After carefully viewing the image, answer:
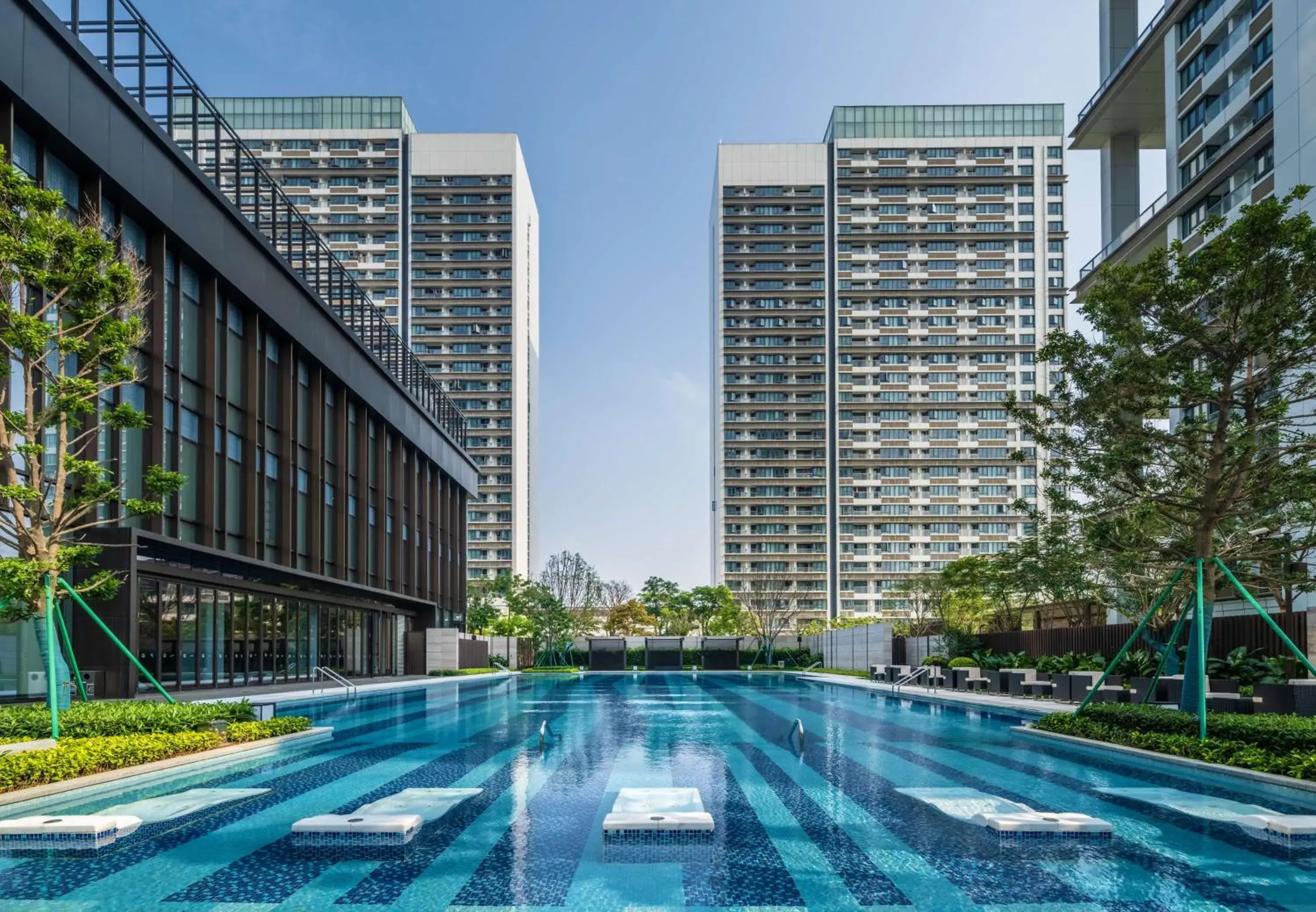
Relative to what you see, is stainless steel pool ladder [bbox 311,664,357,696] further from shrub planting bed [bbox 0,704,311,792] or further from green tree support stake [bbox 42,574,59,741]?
green tree support stake [bbox 42,574,59,741]

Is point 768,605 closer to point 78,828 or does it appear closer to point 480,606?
point 480,606

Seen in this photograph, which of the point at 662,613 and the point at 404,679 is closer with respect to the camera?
the point at 404,679

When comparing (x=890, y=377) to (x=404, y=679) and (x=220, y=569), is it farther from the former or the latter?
(x=220, y=569)

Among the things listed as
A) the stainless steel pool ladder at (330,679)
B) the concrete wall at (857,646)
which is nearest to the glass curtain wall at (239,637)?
the stainless steel pool ladder at (330,679)

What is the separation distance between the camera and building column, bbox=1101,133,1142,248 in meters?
48.4

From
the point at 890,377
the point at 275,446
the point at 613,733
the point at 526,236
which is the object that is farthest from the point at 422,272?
the point at 613,733

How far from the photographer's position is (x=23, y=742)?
42.7 feet

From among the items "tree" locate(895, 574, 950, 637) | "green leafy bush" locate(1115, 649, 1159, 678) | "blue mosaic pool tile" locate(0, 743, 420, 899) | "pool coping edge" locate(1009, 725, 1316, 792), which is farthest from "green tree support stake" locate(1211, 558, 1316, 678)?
"tree" locate(895, 574, 950, 637)

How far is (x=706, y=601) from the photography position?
94000mm

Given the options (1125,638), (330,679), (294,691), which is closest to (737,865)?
(1125,638)

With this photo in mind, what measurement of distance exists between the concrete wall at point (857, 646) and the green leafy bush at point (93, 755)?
112 ft

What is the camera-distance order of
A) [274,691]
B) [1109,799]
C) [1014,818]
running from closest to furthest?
[1014,818]
[1109,799]
[274,691]

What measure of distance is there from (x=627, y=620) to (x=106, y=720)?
266ft

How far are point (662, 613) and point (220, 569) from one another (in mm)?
69056
